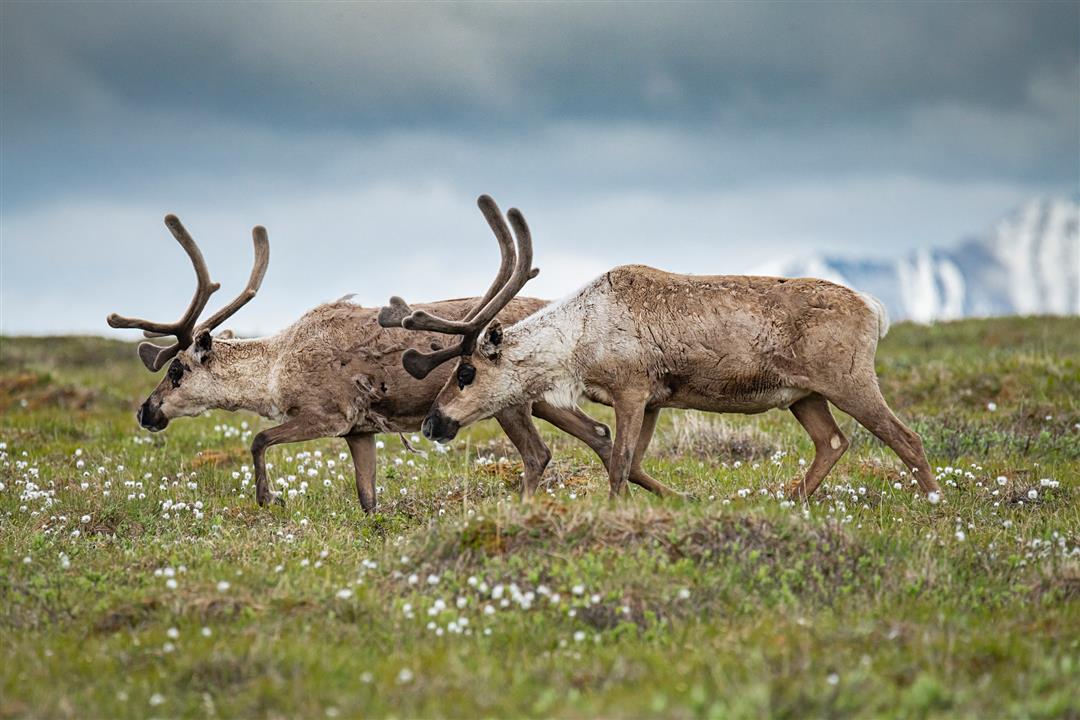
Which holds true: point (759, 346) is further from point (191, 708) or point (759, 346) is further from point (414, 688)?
point (191, 708)

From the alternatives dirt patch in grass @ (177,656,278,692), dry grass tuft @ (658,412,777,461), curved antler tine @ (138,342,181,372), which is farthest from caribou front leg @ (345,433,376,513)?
dirt patch in grass @ (177,656,278,692)

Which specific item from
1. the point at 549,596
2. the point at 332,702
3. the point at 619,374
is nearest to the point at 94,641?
the point at 332,702

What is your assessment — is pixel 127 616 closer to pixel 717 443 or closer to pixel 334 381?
pixel 334 381

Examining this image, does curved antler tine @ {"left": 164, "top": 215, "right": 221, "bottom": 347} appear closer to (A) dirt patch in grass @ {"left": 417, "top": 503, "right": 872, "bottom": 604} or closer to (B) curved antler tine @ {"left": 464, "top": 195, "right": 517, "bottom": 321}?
(B) curved antler tine @ {"left": 464, "top": 195, "right": 517, "bottom": 321}

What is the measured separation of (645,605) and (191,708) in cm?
234

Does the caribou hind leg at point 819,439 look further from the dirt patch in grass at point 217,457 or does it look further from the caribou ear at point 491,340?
the dirt patch in grass at point 217,457

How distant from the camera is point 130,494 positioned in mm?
9531

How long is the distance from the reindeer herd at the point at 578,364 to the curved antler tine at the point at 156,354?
13cm

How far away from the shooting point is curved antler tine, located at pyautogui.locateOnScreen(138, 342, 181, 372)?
405 inches

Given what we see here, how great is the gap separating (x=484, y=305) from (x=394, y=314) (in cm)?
72

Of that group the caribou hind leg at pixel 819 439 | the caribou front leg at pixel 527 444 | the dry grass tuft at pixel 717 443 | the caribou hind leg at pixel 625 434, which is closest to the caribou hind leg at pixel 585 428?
the caribou front leg at pixel 527 444

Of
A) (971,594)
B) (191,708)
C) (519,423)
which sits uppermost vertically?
(519,423)

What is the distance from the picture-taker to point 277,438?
9.60 m

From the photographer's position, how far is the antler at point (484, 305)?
883 cm
